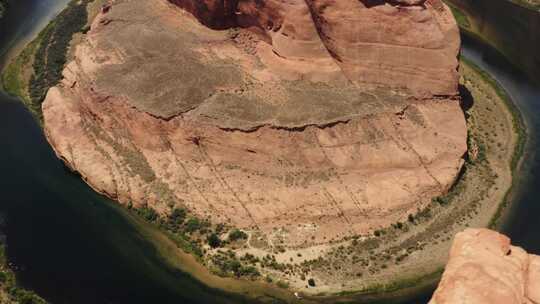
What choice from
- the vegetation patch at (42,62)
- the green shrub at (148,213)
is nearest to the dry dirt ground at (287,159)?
the green shrub at (148,213)

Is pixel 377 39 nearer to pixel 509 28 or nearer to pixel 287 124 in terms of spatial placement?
pixel 287 124

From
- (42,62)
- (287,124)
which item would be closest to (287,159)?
(287,124)

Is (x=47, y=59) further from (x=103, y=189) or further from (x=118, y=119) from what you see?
(x=103, y=189)

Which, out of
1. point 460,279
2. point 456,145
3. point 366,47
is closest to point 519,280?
point 460,279

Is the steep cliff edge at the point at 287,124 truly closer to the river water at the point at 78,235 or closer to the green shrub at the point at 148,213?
the green shrub at the point at 148,213

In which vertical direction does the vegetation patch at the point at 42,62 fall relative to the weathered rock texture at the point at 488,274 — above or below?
below

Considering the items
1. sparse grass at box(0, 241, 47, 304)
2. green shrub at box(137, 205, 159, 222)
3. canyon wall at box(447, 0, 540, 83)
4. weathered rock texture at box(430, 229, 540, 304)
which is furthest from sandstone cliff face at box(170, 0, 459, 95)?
sparse grass at box(0, 241, 47, 304)
